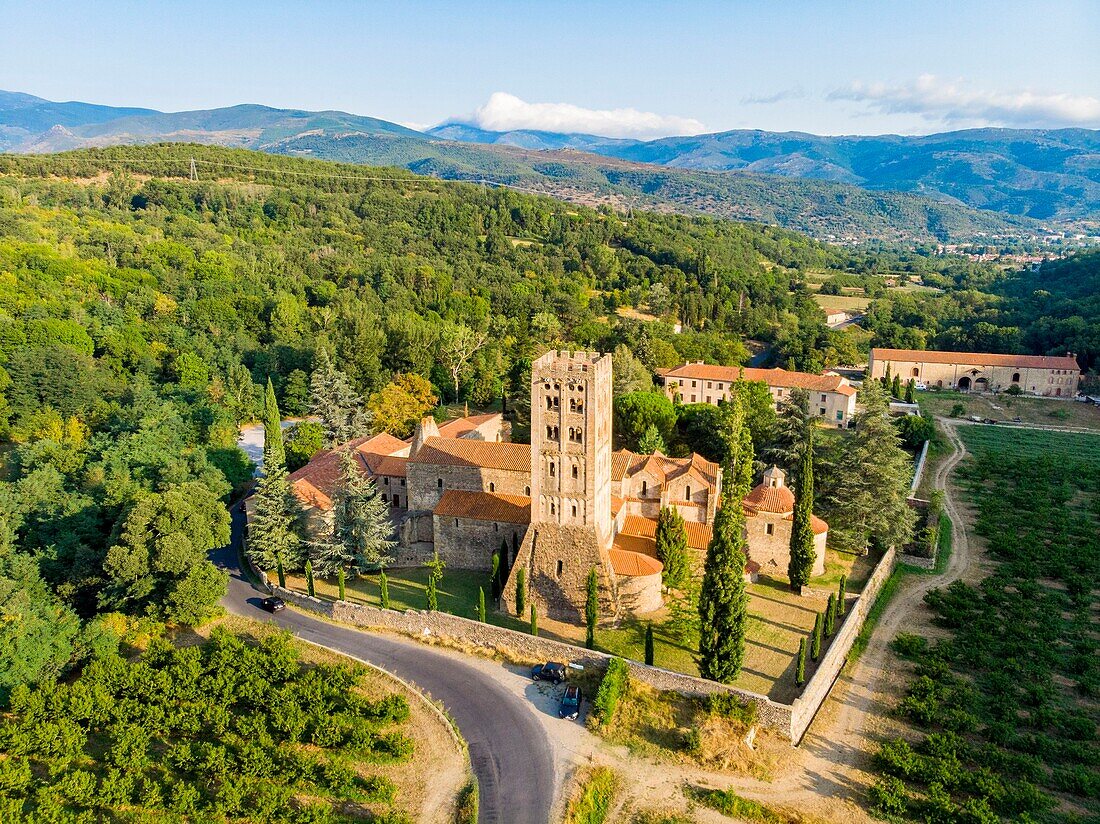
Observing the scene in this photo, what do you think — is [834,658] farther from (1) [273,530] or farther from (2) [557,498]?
(1) [273,530]

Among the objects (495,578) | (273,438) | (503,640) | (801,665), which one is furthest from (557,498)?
(273,438)

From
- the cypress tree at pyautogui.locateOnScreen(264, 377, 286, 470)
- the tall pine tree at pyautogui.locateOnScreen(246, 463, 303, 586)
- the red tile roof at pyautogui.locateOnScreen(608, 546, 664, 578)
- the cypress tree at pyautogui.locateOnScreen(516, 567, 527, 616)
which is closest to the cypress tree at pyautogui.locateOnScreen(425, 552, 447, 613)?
the cypress tree at pyautogui.locateOnScreen(516, 567, 527, 616)

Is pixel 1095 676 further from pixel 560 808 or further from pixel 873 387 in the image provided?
pixel 560 808

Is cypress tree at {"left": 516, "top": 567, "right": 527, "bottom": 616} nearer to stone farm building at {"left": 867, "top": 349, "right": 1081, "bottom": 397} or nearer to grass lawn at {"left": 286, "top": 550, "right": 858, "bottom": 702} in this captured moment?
grass lawn at {"left": 286, "top": 550, "right": 858, "bottom": 702}

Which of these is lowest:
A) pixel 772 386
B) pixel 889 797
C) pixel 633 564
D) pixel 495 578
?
pixel 889 797

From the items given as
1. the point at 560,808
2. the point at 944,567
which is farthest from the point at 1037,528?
the point at 560,808

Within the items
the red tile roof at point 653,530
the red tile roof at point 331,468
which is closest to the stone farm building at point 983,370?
the red tile roof at point 653,530

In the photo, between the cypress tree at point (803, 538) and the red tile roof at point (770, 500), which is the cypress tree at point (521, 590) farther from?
the cypress tree at point (803, 538)

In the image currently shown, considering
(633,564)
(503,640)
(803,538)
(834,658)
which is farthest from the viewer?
(803,538)
